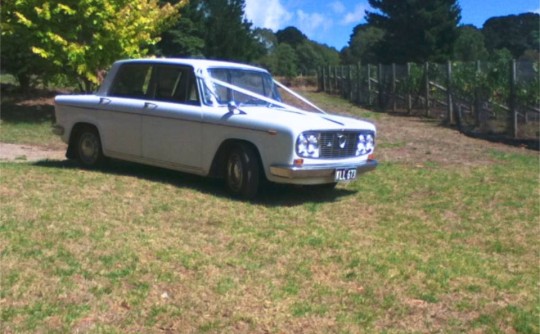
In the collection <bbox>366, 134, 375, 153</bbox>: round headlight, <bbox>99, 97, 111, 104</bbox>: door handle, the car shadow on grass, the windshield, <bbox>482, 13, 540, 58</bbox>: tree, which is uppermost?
<bbox>482, 13, 540, 58</bbox>: tree

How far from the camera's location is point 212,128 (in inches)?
329

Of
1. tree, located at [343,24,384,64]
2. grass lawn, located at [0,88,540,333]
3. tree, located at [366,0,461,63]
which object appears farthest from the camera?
tree, located at [343,24,384,64]

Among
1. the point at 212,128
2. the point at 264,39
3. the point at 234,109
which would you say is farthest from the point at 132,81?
the point at 264,39

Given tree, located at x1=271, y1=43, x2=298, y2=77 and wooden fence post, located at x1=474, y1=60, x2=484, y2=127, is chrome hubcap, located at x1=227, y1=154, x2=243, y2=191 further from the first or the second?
tree, located at x1=271, y1=43, x2=298, y2=77

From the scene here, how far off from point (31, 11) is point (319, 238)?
11363 mm

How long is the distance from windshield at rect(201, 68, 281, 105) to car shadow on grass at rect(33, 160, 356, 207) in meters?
1.00

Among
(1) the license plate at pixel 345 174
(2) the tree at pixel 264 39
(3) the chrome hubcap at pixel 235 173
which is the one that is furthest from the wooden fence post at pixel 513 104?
(2) the tree at pixel 264 39

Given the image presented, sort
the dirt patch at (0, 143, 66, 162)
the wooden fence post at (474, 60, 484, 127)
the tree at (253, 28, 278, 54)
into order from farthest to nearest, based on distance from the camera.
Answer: the tree at (253, 28, 278, 54), the wooden fence post at (474, 60, 484, 127), the dirt patch at (0, 143, 66, 162)

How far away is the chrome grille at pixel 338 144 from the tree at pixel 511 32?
177 feet

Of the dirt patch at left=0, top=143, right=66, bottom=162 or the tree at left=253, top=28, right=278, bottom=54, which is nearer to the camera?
the dirt patch at left=0, top=143, right=66, bottom=162

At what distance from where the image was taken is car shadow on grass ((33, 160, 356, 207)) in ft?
27.4

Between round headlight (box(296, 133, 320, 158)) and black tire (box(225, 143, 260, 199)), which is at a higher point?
round headlight (box(296, 133, 320, 158))

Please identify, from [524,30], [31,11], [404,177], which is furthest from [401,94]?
[524,30]

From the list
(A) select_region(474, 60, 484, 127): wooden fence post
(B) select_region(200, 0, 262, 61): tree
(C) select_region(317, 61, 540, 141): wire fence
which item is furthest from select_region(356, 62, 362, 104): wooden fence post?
(A) select_region(474, 60, 484, 127): wooden fence post
